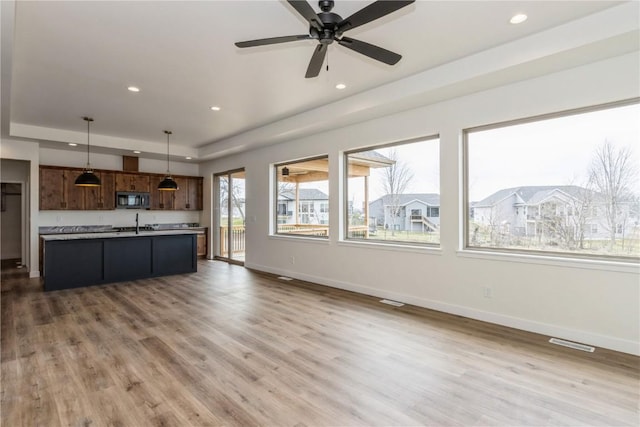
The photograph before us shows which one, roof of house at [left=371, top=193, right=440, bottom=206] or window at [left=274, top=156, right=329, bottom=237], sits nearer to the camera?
roof of house at [left=371, top=193, right=440, bottom=206]

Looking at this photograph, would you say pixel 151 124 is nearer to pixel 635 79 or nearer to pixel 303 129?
pixel 303 129

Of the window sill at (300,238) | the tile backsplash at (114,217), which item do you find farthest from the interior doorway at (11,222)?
the window sill at (300,238)

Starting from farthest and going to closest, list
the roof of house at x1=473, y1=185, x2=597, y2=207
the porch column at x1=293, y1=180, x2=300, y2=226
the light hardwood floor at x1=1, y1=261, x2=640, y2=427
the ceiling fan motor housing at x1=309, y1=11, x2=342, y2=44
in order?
the porch column at x1=293, y1=180, x2=300, y2=226 < the roof of house at x1=473, y1=185, x2=597, y2=207 < the ceiling fan motor housing at x1=309, y1=11, x2=342, y2=44 < the light hardwood floor at x1=1, y1=261, x2=640, y2=427

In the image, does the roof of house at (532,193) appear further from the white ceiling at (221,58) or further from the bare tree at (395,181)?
the white ceiling at (221,58)

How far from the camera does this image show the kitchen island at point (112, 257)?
18.0 feet

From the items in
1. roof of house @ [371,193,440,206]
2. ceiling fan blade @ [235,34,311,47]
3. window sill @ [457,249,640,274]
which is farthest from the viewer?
roof of house @ [371,193,440,206]

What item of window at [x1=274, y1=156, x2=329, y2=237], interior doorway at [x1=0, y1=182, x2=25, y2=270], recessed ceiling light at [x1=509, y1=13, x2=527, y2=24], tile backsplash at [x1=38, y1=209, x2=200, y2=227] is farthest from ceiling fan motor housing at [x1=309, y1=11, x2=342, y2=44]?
interior doorway at [x1=0, y1=182, x2=25, y2=270]

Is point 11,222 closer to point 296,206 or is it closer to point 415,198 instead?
point 296,206

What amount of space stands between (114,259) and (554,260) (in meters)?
6.66

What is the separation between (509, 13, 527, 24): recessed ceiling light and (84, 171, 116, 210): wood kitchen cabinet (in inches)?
320

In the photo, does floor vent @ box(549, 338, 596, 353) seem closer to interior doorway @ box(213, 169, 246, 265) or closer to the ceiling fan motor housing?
the ceiling fan motor housing

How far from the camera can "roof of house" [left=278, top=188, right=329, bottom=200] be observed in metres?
6.19

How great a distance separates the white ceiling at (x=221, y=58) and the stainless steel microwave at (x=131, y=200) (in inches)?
85.6

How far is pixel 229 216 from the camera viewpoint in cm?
857
